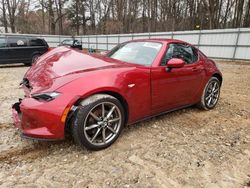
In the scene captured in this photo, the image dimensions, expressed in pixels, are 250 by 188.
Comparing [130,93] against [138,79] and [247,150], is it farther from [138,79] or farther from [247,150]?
[247,150]

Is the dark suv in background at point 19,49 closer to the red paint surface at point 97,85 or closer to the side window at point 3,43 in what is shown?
the side window at point 3,43

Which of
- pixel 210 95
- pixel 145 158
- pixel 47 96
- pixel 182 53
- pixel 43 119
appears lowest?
pixel 145 158

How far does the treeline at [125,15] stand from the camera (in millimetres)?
23125

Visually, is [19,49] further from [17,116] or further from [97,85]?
[97,85]

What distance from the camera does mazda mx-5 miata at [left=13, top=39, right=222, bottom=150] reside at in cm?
252

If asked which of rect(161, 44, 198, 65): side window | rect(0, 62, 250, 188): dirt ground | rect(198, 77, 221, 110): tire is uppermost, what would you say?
rect(161, 44, 198, 65): side window

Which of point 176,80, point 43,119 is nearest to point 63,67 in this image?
point 43,119

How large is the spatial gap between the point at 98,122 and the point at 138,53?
143 centimetres

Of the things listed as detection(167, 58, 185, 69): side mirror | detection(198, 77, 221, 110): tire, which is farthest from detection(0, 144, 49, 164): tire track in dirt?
detection(198, 77, 221, 110): tire

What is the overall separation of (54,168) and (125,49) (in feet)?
7.54

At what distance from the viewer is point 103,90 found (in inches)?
106

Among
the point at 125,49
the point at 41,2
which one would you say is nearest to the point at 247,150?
the point at 125,49

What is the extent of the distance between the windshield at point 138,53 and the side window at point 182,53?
0.19 metres

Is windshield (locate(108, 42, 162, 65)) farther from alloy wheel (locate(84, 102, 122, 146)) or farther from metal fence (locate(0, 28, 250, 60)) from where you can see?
metal fence (locate(0, 28, 250, 60))
